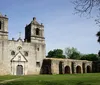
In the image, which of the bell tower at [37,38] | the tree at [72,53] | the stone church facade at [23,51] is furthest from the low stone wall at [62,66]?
the tree at [72,53]

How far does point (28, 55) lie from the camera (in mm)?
39500

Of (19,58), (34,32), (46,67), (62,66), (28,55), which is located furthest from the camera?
(62,66)

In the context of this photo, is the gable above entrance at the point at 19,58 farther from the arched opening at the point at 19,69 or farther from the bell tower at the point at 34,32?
the bell tower at the point at 34,32

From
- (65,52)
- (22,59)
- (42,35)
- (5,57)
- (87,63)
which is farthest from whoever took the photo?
(65,52)

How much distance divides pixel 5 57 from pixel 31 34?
699 cm

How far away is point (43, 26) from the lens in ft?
140

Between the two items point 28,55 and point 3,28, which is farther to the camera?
point 28,55

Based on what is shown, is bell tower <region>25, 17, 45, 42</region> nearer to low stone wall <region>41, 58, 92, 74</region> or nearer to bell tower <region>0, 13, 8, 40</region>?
low stone wall <region>41, 58, 92, 74</region>

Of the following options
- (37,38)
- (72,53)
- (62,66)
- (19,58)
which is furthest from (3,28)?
(72,53)

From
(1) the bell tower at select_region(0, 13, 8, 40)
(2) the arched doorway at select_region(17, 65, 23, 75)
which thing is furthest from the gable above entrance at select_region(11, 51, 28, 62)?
(1) the bell tower at select_region(0, 13, 8, 40)

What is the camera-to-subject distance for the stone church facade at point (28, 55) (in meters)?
36.5

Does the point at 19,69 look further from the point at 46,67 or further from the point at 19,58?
the point at 46,67

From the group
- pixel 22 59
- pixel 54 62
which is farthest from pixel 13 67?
pixel 54 62

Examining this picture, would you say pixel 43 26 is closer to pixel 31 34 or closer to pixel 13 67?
pixel 31 34
